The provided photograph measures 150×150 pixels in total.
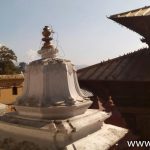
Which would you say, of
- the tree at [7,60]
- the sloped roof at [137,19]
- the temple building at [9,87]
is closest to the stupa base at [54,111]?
the sloped roof at [137,19]

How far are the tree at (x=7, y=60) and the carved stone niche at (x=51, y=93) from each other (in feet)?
150

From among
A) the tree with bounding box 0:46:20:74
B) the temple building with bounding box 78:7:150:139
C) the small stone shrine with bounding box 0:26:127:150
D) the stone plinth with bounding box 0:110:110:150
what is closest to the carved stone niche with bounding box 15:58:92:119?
the small stone shrine with bounding box 0:26:127:150

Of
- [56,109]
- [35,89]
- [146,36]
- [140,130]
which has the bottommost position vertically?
[140,130]

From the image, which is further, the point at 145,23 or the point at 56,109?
the point at 145,23

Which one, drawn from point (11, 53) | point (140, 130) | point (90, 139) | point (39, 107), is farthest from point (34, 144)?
point (11, 53)

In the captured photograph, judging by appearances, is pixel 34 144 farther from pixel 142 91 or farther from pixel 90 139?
pixel 142 91

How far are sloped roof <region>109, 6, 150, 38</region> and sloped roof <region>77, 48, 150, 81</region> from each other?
74 centimetres

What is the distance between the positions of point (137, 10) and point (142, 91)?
2928mm

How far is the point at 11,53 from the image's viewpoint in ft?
168

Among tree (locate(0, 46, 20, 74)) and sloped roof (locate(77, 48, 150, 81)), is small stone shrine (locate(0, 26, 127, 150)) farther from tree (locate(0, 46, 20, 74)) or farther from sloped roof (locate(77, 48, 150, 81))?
tree (locate(0, 46, 20, 74))

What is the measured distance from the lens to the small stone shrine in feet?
9.29

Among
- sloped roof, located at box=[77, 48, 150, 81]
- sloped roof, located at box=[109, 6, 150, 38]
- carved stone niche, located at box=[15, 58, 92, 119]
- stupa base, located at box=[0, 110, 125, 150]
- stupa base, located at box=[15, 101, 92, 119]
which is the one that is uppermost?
sloped roof, located at box=[109, 6, 150, 38]

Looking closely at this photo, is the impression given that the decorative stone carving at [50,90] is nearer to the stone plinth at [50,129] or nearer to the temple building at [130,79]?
the stone plinth at [50,129]

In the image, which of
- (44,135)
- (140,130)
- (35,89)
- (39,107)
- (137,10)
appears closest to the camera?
(44,135)
